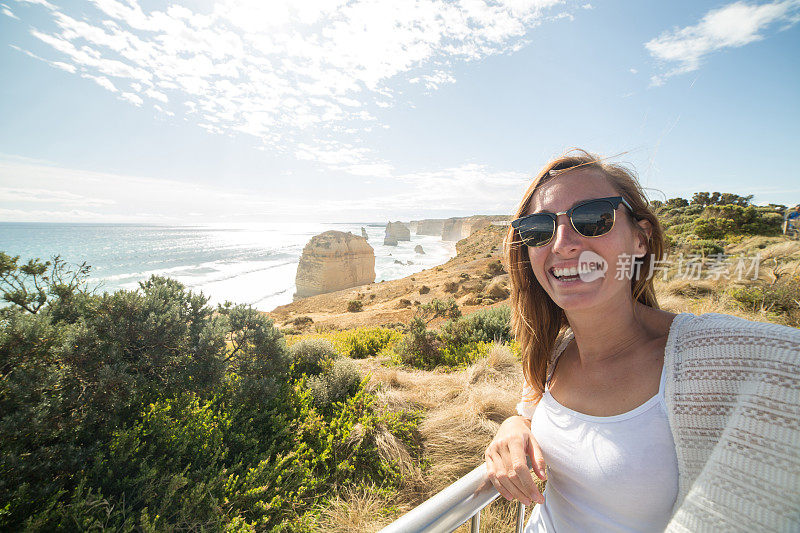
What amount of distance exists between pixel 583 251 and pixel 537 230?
10.6 inches

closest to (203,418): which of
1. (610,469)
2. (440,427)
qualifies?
(440,427)

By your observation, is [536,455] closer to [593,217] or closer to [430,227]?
[593,217]

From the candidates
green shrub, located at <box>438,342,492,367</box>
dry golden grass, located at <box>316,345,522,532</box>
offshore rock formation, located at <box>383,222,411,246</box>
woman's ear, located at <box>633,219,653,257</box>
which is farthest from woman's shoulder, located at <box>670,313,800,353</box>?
offshore rock formation, located at <box>383,222,411,246</box>

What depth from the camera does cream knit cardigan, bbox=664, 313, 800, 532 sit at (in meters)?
0.69

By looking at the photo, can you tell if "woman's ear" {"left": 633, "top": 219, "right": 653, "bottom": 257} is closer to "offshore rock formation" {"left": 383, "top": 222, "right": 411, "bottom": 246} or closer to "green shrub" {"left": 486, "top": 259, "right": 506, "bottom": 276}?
"green shrub" {"left": 486, "top": 259, "right": 506, "bottom": 276}

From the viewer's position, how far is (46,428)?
7.84 ft

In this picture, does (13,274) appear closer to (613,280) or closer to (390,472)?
(390,472)

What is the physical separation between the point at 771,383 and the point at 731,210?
2807 centimetres

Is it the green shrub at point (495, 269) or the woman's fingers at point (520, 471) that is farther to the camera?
the green shrub at point (495, 269)

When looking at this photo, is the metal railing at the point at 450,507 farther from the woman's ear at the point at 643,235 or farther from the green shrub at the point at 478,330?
the green shrub at the point at 478,330

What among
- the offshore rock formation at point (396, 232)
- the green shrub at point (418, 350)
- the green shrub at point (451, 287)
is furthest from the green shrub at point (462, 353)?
the offshore rock formation at point (396, 232)

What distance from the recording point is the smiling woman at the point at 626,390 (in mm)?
734

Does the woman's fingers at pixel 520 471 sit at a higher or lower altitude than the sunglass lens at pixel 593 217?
lower

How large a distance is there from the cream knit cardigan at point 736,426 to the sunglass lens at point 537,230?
0.66m
